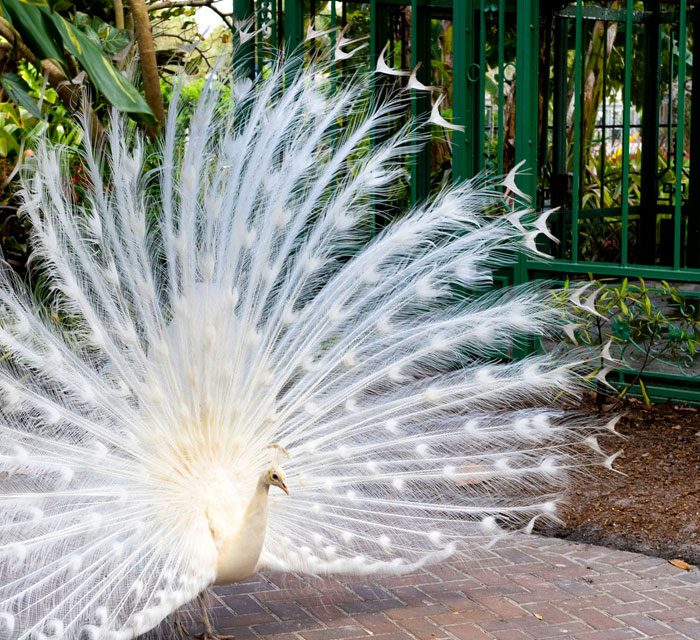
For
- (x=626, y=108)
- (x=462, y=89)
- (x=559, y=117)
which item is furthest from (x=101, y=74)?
(x=559, y=117)

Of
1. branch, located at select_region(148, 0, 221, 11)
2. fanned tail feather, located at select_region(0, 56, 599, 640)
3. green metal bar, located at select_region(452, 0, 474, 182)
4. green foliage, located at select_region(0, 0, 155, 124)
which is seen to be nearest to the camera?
fanned tail feather, located at select_region(0, 56, 599, 640)

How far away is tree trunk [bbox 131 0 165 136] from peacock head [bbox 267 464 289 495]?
326cm

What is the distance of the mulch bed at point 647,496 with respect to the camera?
4.79m

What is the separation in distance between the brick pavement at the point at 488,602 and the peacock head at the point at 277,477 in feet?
2.74

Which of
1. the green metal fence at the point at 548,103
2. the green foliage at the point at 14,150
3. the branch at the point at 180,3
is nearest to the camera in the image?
the green metal fence at the point at 548,103

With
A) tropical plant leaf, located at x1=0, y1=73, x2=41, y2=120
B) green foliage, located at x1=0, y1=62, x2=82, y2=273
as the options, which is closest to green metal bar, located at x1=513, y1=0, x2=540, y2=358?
tropical plant leaf, located at x1=0, y1=73, x2=41, y2=120

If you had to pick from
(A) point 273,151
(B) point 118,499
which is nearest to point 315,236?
(A) point 273,151

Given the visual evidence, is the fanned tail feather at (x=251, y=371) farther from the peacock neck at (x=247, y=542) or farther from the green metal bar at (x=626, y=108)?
the green metal bar at (x=626, y=108)

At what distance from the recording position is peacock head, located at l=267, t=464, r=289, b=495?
133 inches

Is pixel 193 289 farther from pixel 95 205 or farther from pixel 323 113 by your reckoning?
pixel 323 113

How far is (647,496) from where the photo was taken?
5219mm

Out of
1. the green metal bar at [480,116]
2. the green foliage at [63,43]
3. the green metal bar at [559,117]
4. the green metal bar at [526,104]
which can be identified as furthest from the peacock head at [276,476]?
the green metal bar at [559,117]

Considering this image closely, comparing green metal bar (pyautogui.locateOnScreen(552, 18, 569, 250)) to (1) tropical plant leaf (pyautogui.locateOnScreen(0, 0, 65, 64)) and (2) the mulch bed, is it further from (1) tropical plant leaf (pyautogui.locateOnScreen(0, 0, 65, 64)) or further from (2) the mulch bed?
(1) tropical plant leaf (pyautogui.locateOnScreen(0, 0, 65, 64))

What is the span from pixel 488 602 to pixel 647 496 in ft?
4.59
